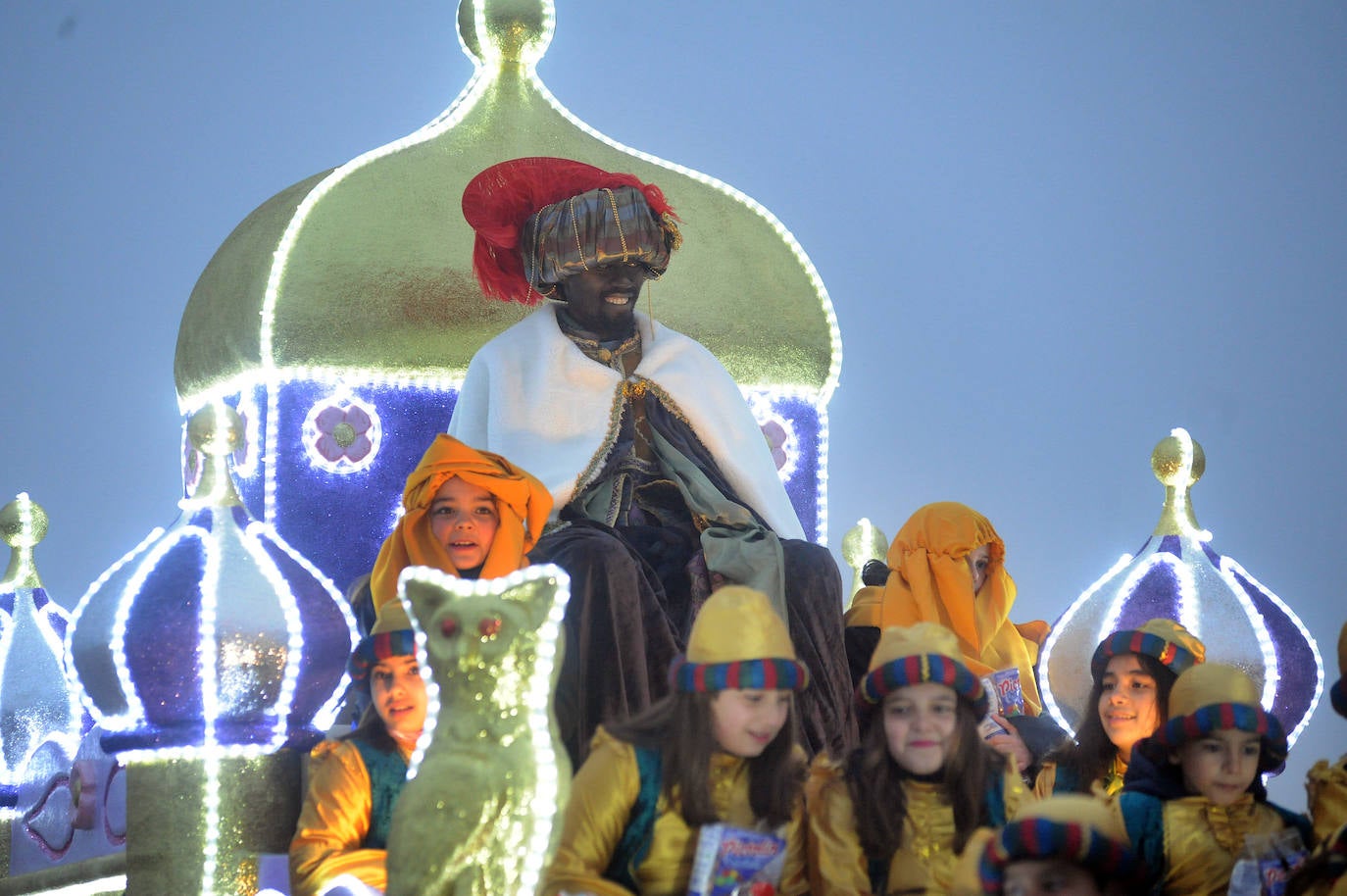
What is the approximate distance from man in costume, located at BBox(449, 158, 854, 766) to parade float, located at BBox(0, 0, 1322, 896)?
81 centimetres

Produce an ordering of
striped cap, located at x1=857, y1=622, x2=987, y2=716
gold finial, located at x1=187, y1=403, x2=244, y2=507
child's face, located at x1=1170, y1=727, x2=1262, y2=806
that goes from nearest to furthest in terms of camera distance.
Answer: striped cap, located at x1=857, y1=622, x2=987, y2=716 → child's face, located at x1=1170, y1=727, x2=1262, y2=806 → gold finial, located at x1=187, y1=403, x2=244, y2=507

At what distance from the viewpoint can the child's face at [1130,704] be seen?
4766 millimetres

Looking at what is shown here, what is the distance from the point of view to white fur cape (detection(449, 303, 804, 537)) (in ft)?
18.6

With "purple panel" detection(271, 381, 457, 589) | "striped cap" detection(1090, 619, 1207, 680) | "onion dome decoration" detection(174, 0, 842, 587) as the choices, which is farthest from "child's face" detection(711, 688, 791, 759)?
"onion dome decoration" detection(174, 0, 842, 587)

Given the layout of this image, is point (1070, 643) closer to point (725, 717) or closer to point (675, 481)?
point (675, 481)

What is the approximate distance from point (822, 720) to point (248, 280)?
3.10 meters

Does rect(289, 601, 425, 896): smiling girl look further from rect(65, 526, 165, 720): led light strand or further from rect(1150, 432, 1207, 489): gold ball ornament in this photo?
rect(1150, 432, 1207, 489): gold ball ornament

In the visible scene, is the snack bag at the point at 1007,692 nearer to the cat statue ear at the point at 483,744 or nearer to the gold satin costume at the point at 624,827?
the gold satin costume at the point at 624,827

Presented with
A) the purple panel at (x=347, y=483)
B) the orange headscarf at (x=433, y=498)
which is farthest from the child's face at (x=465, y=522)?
the purple panel at (x=347, y=483)

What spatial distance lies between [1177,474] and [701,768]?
2975mm

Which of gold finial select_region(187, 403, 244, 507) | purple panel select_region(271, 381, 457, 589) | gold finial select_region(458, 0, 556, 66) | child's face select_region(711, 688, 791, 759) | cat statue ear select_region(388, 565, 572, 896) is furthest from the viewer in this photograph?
gold finial select_region(458, 0, 556, 66)

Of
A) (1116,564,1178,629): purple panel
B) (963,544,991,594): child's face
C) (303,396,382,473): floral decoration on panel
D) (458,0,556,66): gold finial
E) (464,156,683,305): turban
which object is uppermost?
(458,0,556,66): gold finial

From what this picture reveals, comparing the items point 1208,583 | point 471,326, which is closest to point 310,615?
point 471,326

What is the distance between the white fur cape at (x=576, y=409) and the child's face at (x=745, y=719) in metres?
1.84
